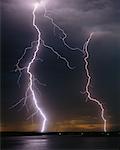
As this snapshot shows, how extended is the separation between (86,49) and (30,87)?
9.87 ft

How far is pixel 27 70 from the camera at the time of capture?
1695 cm

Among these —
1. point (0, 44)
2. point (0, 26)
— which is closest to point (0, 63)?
point (0, 44)

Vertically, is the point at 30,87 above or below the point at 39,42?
below

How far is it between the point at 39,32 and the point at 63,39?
3.13 feet

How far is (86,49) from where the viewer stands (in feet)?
60.2

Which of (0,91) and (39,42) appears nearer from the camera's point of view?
(0,91)

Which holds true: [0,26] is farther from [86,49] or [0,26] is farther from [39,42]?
[86,49]

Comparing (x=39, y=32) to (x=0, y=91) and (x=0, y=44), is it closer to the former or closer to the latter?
(x=0, y=44)

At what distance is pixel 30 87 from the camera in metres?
16.5

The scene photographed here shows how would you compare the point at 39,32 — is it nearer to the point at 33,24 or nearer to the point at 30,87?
the point at 33,24

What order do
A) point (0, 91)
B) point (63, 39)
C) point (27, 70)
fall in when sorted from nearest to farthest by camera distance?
point (0, 91), point (27, 70), point (63, 39)

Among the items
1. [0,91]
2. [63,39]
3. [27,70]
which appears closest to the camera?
[0,91]

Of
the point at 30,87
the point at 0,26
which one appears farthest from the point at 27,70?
the point at 0,26

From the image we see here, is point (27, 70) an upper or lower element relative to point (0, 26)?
lower
